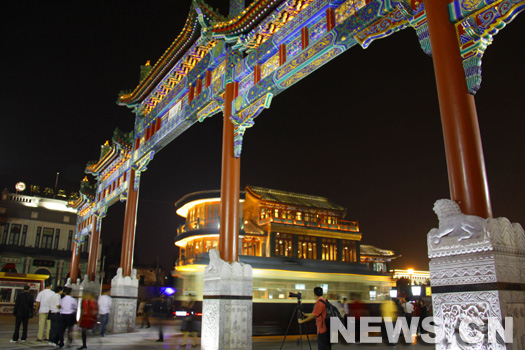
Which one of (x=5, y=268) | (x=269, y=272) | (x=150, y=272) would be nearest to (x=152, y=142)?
(x=269, y=272)

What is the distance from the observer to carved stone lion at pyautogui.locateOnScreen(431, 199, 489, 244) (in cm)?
436

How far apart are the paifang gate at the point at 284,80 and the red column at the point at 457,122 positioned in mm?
13

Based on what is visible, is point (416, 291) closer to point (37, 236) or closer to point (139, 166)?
point (139, 166)

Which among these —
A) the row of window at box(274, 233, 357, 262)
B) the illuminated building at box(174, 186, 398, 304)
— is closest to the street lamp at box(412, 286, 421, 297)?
the illuminated building at box(174, 186, 398, 304)

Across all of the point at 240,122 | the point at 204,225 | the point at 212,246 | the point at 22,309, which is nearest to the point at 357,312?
the point at 240,122

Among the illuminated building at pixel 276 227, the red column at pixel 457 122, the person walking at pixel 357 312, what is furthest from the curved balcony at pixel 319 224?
the red column at pixel 457 122

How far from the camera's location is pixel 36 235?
45.6 metres

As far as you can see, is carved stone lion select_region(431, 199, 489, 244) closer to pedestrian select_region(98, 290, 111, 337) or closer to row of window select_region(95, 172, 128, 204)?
pedestrian select_region(98, 290, 111, 337)

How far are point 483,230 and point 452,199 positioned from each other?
659 millimetres

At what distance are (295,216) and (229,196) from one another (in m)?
23.8

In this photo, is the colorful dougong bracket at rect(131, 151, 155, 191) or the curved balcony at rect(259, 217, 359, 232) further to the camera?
the curved balcony at rect(259, 217, 359, 232)

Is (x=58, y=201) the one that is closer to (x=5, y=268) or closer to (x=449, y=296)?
(x=5, y=268)

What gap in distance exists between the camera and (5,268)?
39531 mm

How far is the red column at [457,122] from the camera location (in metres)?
4.77
